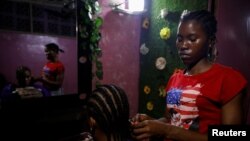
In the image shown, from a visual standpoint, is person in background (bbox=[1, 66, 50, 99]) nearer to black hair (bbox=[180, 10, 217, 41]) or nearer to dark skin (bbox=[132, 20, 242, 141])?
dark skin (bbox=[132, 20, 242, 141])

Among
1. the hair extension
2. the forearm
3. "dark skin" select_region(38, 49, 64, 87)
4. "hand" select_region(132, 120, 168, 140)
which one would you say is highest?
the hair extension

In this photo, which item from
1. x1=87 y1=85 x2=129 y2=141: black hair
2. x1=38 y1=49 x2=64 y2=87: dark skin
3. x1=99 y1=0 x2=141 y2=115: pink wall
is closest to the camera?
x1=87 y1=85 x2=129 y2=141: black hair

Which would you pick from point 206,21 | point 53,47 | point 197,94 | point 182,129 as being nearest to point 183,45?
point 206,21

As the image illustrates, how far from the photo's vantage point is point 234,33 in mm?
2377

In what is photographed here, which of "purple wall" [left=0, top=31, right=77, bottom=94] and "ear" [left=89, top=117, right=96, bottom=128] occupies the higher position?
"purple wall" [left=0, top=31, right=77, bottom=94]

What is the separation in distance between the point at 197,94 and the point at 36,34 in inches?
74.1

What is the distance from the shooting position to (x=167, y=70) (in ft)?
9.68

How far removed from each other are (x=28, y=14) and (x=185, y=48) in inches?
74.4

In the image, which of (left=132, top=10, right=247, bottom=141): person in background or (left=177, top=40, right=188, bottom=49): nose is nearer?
(left=132, top=10, right=247, bottom=141): person in background

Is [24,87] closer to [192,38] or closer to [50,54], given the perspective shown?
[50,54]

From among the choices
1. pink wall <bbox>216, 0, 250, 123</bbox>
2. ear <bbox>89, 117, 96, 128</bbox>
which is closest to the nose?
ear <bbox>89, 117, 96, 128</bbox>

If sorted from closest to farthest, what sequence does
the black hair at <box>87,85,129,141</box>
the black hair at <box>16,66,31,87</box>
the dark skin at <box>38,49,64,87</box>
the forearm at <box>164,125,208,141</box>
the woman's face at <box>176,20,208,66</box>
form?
the black hair at <box>87,85,129,141</box> < the forearm at <box>164,125,208,141</box> < the woman's face at <box>176,20,208,66</box> < the black hair at <box>16,66,31,87</box> < the dark skin at <box>38,49,64,87</box>

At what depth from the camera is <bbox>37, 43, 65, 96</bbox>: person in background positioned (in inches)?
97.0

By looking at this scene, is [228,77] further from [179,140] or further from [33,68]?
[33,68]
